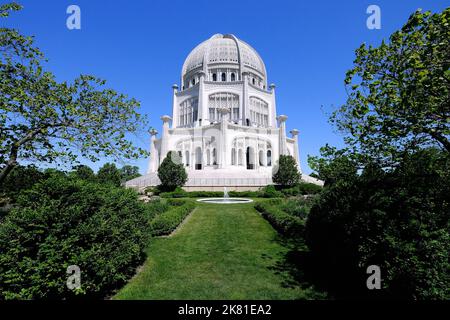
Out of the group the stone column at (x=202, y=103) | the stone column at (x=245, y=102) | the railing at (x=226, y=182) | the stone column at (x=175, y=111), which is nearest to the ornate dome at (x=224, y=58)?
the stone column at (x=245, y=102)

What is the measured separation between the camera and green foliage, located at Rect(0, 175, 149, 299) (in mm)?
3959

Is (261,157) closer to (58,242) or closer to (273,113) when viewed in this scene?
(273,113)

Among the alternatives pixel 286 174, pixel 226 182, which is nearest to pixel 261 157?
pixel 226 182

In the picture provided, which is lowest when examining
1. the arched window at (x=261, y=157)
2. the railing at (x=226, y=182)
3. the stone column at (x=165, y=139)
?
the railing at (x=226, y=182)

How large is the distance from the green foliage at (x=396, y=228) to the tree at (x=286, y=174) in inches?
1020

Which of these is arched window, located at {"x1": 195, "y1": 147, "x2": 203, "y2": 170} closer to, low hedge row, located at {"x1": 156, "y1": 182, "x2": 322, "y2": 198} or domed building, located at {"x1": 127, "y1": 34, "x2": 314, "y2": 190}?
domed building, located at {"x1": 127, "y1": 34, "x2": 314, "y2": 190}

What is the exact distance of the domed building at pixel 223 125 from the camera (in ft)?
134

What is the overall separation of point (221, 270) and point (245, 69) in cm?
6271

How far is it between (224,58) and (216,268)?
64.2m

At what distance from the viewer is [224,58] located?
62688mm

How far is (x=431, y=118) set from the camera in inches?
227

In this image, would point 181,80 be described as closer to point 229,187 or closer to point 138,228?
point 229,187

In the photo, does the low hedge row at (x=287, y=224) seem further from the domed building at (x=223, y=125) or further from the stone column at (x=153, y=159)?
the stone column at (x=153, y=159)
